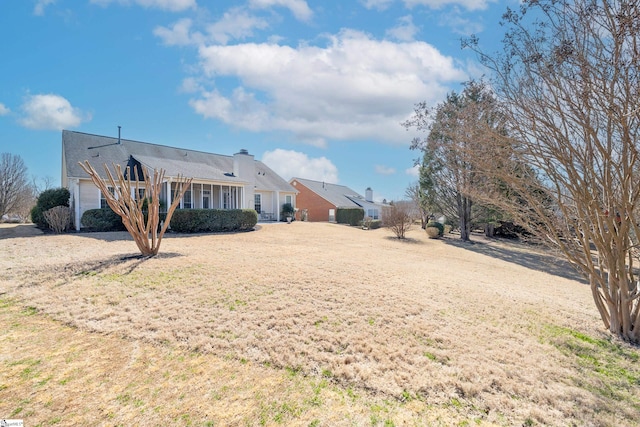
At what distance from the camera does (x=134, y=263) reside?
8.06 metres

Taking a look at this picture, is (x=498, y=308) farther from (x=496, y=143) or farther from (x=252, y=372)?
(x=252, y=372)

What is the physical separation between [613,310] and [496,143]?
3.83 metres

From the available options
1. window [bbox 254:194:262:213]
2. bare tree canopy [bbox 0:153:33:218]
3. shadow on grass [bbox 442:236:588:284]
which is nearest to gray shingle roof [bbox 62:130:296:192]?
window [bbox 254:194:262:213]

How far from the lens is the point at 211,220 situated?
17.2m

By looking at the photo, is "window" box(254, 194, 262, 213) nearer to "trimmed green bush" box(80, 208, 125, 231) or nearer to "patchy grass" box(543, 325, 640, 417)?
"trimmed green bush" box(80, 208, 125, 231)

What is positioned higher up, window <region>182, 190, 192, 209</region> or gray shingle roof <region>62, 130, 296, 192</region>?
gray shingle roof <region>62, 130, 296, 192</region>

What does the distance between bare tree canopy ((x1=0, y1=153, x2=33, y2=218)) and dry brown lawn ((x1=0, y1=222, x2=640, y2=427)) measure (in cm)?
2073

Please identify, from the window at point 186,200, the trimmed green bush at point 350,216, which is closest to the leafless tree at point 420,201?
the trimmed green bush at point 350,216

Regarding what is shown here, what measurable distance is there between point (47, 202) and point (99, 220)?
3.49 m

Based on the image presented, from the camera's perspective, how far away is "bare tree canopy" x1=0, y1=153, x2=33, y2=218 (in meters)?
Result: 21.8

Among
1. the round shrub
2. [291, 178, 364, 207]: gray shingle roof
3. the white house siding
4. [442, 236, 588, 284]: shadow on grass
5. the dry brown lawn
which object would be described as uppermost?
[291, 178, 364, 207]: gray shingle roof

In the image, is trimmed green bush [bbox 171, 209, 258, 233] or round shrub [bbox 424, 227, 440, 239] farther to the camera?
round shrub [bbox 424, 227, 440, 239]

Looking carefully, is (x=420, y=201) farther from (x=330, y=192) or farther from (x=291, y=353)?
(x=291, y=353)

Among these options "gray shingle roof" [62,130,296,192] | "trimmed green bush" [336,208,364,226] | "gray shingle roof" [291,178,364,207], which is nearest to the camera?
"gray shingle roof" [62,130,296,192]
